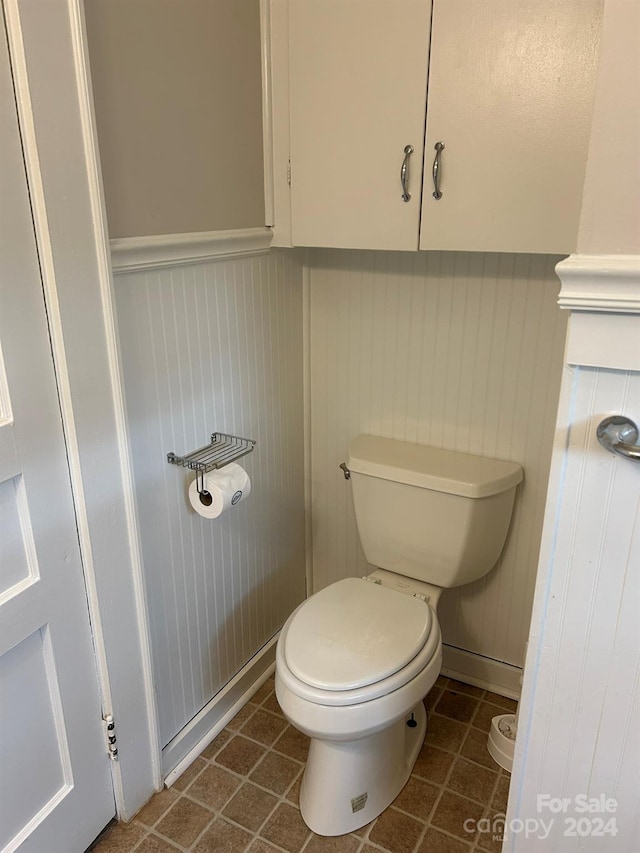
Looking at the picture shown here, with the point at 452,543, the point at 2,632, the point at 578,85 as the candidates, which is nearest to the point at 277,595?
the point at 452,543

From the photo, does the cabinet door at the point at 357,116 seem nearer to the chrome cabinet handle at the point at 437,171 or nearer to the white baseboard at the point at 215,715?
the chrome cabinet handle at the point at 437,171

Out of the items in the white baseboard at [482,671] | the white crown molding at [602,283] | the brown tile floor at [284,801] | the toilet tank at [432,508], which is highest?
the white crown molding at [602,283]

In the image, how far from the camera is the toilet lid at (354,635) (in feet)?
4.55

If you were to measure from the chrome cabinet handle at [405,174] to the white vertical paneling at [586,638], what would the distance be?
0.73m

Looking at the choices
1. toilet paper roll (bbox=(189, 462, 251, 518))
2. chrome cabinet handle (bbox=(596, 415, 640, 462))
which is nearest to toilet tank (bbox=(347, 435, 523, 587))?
toilet paper roll (bbox=(189, 462, 251, 518))

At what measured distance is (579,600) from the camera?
0.98 meters

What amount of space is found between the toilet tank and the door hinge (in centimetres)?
81

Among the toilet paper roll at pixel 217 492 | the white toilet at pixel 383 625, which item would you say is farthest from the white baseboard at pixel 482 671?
the toilet paper roll at pixel 217 492

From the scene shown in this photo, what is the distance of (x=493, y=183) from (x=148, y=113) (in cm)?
72

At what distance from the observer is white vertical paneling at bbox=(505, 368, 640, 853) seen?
907 millimetres

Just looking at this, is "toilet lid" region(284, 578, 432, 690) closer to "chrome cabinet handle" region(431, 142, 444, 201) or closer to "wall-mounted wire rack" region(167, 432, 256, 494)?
"wall-mounted wire rack" region(167, 432, 256, 494)

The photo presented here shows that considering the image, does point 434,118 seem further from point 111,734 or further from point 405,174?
point 111,734

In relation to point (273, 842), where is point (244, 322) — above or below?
above

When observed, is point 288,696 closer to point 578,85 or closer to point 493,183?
point 493,183
